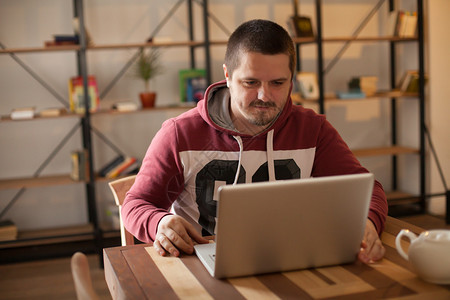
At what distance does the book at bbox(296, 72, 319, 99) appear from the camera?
4359mm

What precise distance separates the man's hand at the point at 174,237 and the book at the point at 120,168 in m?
2.59

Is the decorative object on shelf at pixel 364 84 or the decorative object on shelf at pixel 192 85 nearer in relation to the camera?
the decorative object on shelf at pixel 192 85

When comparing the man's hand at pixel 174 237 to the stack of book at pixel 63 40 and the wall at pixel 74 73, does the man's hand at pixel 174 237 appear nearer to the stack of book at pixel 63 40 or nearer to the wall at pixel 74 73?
the stack of book at pixel 63 40

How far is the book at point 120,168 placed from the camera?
4102 millimetres

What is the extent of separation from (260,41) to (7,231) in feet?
9.46

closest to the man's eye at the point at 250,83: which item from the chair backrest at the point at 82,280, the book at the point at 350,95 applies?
the chair backrest at the point at 82,280

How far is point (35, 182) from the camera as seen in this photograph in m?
3.99

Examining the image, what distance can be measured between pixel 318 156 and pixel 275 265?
0.73m

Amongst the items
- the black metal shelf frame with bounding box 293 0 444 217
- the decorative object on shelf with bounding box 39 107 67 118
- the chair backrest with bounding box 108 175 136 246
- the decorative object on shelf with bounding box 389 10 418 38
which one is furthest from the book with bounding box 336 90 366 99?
the chair backrest with bounding box 108 175 136 246

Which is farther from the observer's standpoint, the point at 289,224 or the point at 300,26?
the point at 300,26

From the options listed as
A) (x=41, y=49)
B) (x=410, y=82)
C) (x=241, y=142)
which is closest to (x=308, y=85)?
(x=410, y=82)

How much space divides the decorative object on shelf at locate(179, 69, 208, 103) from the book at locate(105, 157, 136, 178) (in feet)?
1.85

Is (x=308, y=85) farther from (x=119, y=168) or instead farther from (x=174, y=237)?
(x=174, y=237)

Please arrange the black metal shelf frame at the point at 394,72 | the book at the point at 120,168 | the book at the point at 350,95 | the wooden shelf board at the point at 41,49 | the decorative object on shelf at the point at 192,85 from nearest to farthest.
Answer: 1. the wooden shelf board at the point at 41,49
2. the book at the point at 120,168
3. the decorative object on shelf at the point at 192,85
4. the black metal shelf frame at the point at 394,72
5. the book at the point at 350,95
